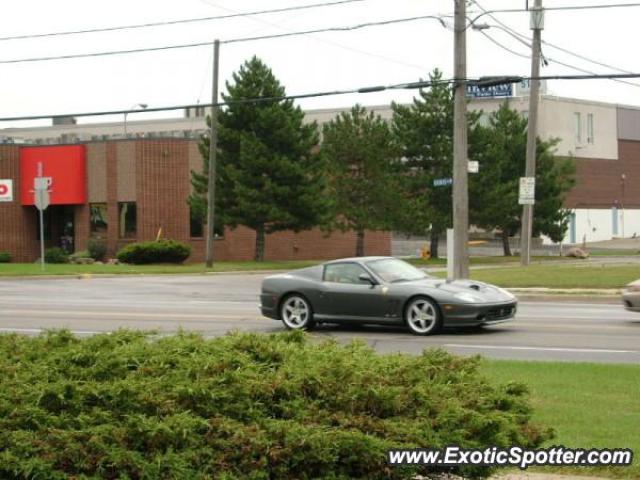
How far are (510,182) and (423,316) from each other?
39194 mm

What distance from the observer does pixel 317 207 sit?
45688mm

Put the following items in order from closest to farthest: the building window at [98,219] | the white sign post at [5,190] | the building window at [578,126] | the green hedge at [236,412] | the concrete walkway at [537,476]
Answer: the green hedge at [236,412] < the concrete walkway at [537,476] < the white sign post at [5,190] < the building window at [98,219] < the building window at [578,126]

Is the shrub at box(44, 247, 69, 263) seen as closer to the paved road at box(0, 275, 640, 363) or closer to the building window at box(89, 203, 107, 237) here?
the building window at box(89, 203, 107, 237)

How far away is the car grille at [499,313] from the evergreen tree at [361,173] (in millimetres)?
33624

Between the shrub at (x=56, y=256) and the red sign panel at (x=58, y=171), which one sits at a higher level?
the red sign panel at (x=58, y=171)

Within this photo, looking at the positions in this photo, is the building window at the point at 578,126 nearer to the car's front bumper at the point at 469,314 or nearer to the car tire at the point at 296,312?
the car tire at the point at 296,312

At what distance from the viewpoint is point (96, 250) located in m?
48.4

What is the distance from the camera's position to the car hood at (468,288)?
15.9m

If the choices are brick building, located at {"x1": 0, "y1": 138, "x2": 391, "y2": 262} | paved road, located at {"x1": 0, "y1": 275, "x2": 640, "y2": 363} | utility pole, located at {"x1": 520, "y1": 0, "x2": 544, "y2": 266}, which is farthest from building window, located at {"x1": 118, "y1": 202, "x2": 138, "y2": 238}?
utility pole, located at {"x1": 520, "y1": 0, "x2": 544, "y2": 266}

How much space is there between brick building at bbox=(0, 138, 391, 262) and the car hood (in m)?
34.7

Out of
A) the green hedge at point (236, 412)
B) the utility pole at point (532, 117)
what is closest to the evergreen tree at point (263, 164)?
the utility pole at point (532, 117)

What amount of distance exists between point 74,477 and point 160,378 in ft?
2.81

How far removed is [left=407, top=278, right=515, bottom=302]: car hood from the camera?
628 inches

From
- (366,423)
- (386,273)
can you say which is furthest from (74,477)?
(386,273)
